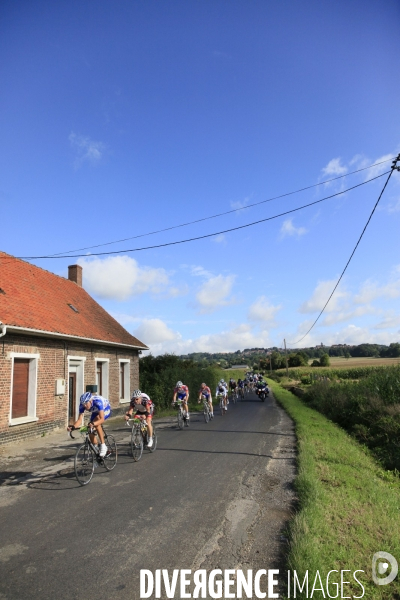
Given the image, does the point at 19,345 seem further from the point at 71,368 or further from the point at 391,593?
the point at 391,593

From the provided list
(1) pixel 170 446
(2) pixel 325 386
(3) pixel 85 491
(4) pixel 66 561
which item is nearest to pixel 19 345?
(1) pixel 170 446

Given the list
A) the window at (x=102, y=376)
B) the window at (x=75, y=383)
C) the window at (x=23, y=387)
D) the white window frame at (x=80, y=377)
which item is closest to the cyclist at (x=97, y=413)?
the window at (x=23, y=387)

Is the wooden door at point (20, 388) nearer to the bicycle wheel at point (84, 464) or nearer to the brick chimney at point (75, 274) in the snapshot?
the bicycle wheel at point (84, 464)

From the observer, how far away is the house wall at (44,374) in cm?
1112

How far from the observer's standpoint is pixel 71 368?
1549cm

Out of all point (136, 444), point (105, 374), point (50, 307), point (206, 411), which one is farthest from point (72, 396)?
point (136, 444)

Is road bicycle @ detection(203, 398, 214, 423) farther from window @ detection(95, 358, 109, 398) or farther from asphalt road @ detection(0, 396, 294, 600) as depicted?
asphalt road @ detection(0, 396, 294, 600)

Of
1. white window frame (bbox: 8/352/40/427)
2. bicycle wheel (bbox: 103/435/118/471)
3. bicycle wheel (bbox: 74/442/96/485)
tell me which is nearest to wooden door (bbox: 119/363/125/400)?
white window frame (bbox: 8/352/40/427)

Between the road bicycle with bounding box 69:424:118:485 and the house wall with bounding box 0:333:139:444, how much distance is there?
4812mm

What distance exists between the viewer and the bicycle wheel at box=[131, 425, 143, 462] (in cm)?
851

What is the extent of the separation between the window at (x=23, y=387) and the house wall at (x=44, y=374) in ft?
0.45

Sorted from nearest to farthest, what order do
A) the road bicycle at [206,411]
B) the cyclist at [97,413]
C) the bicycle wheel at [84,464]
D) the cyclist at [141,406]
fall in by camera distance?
the bicycle wheel at [84,464]
the cyclist at [97,413]
the cyclist at [141,406]
the road bicycle at [206,411]

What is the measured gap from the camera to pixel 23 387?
1240 centimetres

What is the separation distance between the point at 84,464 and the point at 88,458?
0.62 ft
